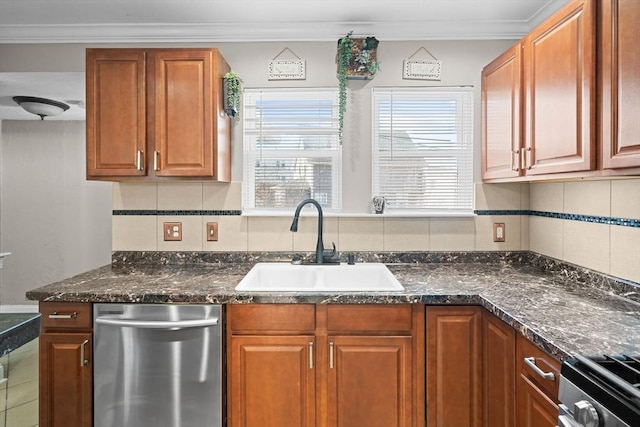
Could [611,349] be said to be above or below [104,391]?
above

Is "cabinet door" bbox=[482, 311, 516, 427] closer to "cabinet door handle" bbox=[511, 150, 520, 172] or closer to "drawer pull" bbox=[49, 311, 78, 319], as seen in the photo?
"cabinet door handle" bbox=[511, 150, 520, 172]

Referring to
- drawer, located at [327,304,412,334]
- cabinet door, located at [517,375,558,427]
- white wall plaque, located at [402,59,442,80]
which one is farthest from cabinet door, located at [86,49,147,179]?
cabinet door, located at [517,375,558,427]

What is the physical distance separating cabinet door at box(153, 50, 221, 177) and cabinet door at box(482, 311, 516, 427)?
1692mm

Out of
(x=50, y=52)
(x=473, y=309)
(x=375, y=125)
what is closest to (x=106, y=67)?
(x=50, y=52)

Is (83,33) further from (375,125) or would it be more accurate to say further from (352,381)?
(352,381)

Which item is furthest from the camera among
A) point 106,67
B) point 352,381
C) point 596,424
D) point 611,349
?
point 106,67

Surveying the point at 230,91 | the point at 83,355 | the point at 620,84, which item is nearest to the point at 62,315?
the point at 83,355

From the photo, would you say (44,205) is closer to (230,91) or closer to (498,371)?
(230,91)

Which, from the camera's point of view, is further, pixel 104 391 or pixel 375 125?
pixel 375 125

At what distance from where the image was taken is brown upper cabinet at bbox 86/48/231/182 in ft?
7.20

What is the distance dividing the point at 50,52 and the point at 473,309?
3082 mm

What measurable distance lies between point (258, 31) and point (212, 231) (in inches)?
53.4

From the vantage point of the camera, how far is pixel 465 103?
8.40ft

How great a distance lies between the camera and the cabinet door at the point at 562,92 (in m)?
1.45
